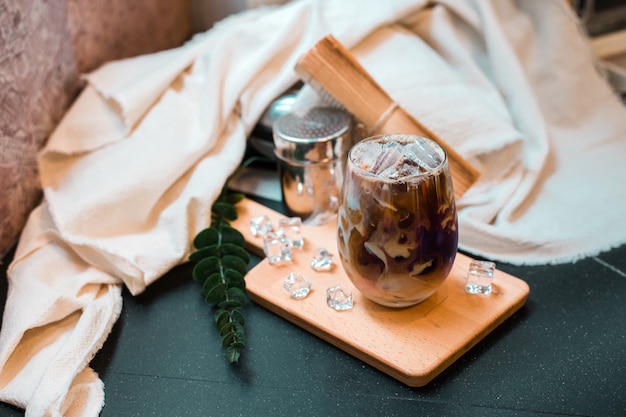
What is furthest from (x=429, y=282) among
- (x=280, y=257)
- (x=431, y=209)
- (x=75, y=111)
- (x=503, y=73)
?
(x=75, y=111)

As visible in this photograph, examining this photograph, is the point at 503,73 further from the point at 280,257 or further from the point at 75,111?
the point at 75,111

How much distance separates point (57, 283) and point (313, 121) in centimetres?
32

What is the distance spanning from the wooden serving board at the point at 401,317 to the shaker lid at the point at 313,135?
118 mm

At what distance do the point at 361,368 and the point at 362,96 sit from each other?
292mm

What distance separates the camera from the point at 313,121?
805 millimetres

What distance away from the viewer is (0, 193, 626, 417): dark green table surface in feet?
1.97

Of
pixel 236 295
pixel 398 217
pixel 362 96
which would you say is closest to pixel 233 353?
pixel 236 295

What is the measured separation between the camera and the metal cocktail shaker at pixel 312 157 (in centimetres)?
78

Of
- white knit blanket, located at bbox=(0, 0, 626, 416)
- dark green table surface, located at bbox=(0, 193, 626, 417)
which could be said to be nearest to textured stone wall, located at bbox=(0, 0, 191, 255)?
white knit blanket, located at bbox=(0, 0, 626, 416)

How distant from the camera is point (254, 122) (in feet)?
2.84

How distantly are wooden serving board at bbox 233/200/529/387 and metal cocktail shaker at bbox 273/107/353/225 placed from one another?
0.30 ft

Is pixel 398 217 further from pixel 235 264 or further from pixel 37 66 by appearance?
pixel 37 66

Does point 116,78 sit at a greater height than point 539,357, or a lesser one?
greater

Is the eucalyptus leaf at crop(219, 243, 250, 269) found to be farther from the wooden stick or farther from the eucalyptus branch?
the wooden stick
